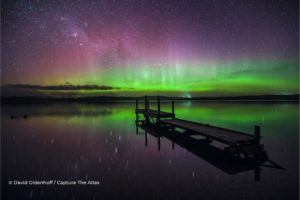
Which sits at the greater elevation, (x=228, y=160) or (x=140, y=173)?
(x=228, y=160)

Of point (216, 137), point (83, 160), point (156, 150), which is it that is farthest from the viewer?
point (156, 150)

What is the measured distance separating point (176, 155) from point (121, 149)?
4205 millimetres

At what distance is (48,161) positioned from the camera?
38.8 feet

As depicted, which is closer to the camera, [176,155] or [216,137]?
[216,137]

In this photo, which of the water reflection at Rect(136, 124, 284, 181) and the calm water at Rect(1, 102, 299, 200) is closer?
the calm water at Rect(1, 102, 299, 200)

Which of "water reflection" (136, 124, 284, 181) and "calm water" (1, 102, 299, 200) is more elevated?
"water reflection" (136, 124, 284, 181)

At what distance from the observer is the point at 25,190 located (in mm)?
7984

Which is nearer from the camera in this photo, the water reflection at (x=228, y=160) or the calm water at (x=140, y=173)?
the calm water at (x=140, y=173)

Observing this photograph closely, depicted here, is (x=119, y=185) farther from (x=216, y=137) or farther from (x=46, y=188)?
(x=216, y=137)


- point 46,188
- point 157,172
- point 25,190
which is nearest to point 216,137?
point 157,172

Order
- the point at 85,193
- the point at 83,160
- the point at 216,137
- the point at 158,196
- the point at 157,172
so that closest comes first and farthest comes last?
1. the point at 158,196
2. the point at 85,193
3. the point at 157,172
4. the point at 216,137
5. the point at 83,160

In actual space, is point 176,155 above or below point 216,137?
below

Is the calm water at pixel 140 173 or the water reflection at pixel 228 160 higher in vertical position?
the water reflection at pixel 228 160

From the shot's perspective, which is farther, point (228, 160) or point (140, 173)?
point (228, 160)
